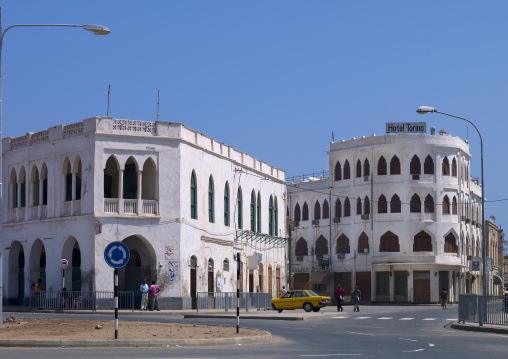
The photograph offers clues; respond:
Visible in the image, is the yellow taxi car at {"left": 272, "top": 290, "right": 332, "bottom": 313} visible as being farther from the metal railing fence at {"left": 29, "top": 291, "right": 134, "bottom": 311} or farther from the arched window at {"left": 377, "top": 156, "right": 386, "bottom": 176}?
the arched window at {"left": 377, "top": 156, "right": 386, "bottom": 176}

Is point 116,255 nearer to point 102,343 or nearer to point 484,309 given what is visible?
point 102,343

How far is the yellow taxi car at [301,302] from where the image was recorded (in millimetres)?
48312

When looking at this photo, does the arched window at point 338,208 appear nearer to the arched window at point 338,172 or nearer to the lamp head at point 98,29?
the arched window at point 338,172

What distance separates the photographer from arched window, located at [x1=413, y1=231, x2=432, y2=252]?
77375mm

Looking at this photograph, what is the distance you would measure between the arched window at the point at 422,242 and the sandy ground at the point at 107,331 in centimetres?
5295

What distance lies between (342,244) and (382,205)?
580 cm

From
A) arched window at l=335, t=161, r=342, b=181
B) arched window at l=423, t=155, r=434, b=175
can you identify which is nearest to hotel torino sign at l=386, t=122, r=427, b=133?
arched window at l=423, t=155, r=434, b=175

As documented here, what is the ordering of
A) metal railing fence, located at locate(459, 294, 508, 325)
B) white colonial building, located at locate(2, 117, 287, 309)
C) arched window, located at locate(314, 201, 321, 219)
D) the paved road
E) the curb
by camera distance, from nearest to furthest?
the paved road, the curb, metal railing fence, located at locate(459, 294, 508, 325), white colonial building, located at locate(2, 117, 287, 309), arched window, located at locate(314, 201, 321, 219)

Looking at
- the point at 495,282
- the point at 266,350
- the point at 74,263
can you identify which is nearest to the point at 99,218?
the point at 74,263

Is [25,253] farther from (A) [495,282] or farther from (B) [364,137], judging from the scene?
(A) [495,282]

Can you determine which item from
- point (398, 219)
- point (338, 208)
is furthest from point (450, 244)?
point (338, 208)

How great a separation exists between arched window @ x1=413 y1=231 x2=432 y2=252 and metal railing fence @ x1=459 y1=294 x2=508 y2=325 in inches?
1779

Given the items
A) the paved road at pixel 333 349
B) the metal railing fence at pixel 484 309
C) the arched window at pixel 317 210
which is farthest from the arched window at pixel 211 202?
the arched window at pixel 317 210

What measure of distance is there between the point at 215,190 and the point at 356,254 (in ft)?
96.2
